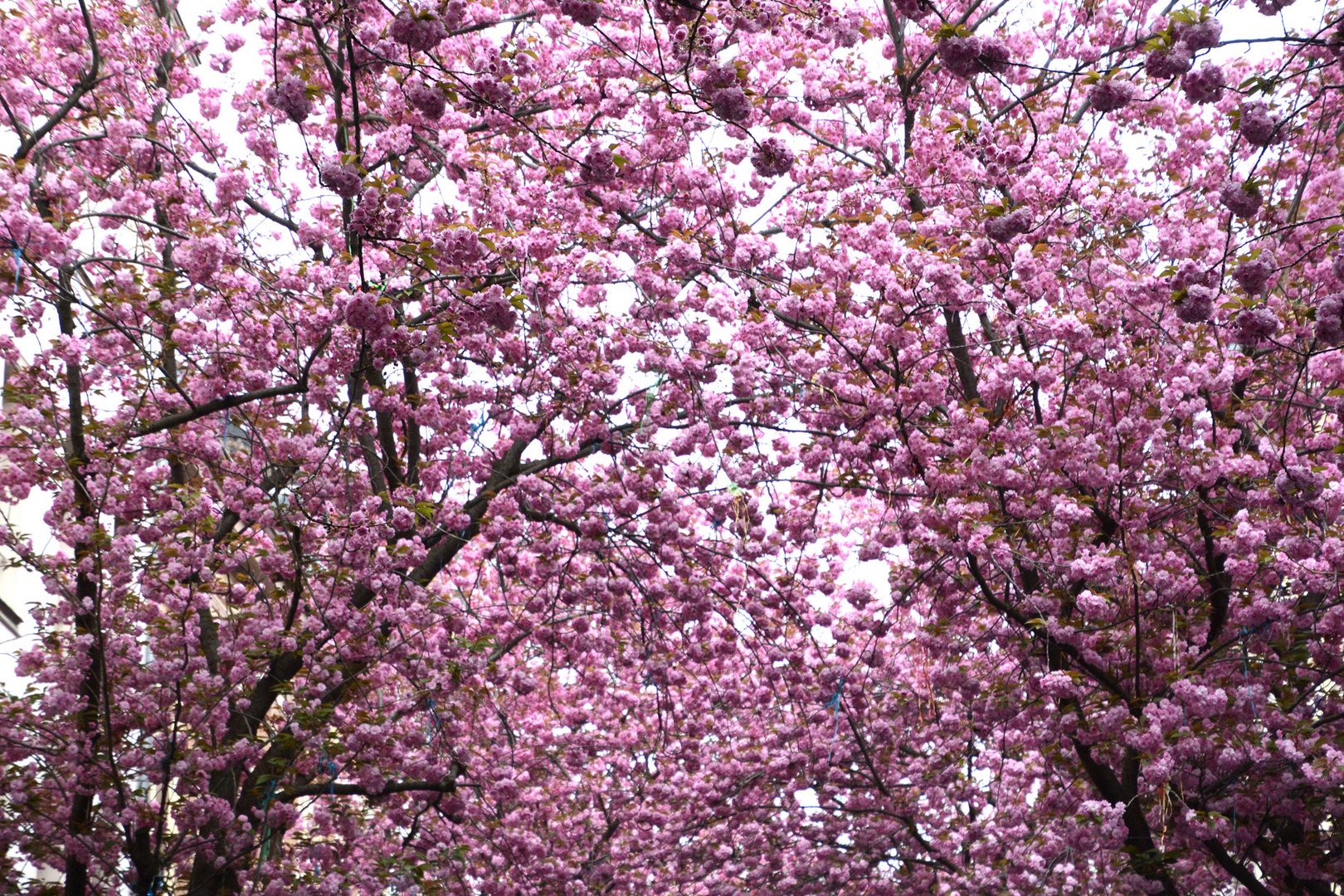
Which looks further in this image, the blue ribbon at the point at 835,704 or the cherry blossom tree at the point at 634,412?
the blue ribbon at the point at 835,704

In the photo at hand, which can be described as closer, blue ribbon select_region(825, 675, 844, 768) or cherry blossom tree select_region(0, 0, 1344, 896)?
cherry blossom tree select_region(0, 0, 1344, 896)

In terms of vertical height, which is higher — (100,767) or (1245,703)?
(1245,703)

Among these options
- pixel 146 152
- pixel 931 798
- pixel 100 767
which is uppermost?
Result: pixel 146 152

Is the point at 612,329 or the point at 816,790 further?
the point at 816,790

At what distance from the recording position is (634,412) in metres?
9.14

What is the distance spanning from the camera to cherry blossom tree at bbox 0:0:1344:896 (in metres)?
6.91

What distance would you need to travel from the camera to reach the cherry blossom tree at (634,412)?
6914 millimetres

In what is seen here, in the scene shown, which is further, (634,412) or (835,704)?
(835,704)

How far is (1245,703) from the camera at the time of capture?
23.8ft

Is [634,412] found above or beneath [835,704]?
above

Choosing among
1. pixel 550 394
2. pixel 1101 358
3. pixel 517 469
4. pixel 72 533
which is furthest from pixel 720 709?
pixel 72 533

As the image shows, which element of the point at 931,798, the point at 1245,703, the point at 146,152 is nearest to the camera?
the point at 1245,703

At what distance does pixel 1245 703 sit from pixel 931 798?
17.4ft

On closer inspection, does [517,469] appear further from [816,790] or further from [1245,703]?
[816,790]
